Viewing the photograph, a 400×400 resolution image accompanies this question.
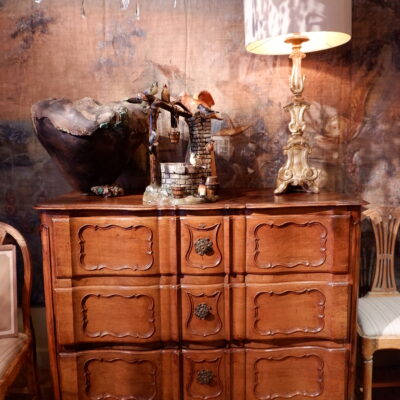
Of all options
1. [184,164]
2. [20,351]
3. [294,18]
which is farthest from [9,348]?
[294,18]

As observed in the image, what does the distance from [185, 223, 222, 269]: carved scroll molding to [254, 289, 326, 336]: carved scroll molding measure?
0.91 feet

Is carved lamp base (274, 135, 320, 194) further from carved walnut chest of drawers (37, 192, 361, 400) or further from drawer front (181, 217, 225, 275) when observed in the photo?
drawer front (181, 217, 225, 275)

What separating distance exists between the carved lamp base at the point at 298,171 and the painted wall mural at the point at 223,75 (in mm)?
328

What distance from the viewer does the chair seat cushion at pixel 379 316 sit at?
2.08 m

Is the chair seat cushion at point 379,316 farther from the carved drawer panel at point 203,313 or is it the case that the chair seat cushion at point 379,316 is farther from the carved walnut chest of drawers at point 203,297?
the carved drawer panel at point 203,313

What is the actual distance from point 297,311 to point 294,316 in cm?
3

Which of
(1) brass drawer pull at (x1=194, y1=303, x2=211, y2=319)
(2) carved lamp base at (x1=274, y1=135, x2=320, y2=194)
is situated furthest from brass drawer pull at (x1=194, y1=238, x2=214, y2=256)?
(2) carved lamp base at (x1=274, y1=135, x2=320, y2=194)

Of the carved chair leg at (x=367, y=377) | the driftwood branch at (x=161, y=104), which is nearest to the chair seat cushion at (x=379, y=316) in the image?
the carved chair leg at (x=367, y=377)

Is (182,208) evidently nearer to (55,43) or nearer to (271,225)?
(271,225)

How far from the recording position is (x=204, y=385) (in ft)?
6.70

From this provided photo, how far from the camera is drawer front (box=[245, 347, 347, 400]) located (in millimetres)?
2021

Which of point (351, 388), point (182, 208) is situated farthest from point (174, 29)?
point (351, 388)

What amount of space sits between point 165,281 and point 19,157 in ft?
4.26

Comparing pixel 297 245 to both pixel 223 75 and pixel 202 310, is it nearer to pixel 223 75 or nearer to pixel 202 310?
pixel 202 310
